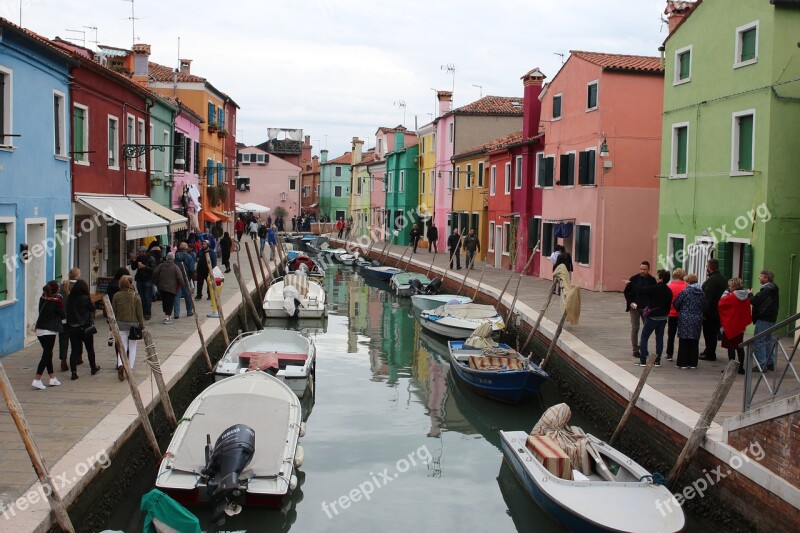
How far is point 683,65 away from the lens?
19297mm

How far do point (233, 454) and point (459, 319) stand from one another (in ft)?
40.0

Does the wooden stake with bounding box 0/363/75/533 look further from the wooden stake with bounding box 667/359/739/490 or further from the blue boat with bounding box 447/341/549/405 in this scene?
the blue boat with bounding box 447/341/549/405

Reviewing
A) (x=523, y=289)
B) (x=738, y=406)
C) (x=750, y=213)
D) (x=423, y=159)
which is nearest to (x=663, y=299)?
(x=738, y=406)

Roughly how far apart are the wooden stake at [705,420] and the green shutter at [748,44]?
31.2 feet

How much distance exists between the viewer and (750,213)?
1628 centimetres

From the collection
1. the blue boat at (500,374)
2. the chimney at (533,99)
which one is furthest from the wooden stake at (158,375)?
the chimney at (533,99)

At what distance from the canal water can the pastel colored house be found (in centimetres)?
503

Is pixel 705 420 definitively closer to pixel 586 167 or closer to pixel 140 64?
pixel 586 167

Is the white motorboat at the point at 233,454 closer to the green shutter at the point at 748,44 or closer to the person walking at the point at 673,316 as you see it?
the person walking at the point at 673,316

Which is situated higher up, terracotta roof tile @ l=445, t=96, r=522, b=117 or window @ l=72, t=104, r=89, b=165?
terracotta roof tile @ l=445, t=96, r=522, b=117

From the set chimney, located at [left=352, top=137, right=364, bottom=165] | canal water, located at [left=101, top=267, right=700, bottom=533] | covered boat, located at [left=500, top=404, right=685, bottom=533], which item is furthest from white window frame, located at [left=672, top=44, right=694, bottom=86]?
chimney, located at [left=352, top=137, right=364, bottom=165]

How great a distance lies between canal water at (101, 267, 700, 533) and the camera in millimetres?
9523

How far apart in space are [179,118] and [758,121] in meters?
18.9

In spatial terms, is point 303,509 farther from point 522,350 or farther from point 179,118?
point 179,118
